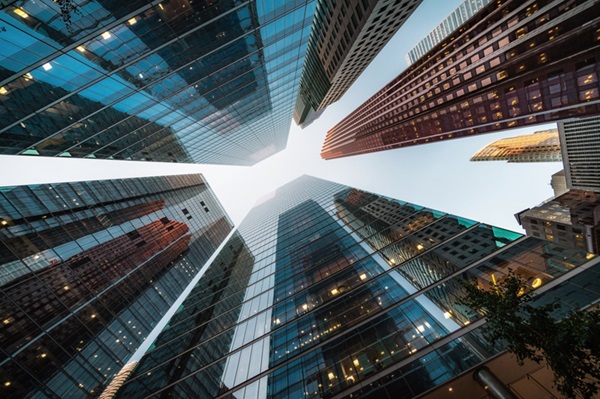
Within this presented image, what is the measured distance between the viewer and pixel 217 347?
64.4 feet

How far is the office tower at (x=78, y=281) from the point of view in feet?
65.7

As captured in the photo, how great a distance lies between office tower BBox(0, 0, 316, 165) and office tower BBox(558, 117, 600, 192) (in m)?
100

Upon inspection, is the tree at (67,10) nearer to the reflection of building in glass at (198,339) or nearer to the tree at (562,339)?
the tree at (562,339)

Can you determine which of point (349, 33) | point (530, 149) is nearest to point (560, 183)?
point (530, 149)

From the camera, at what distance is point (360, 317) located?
50.0ft

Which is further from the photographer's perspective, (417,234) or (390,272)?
(417,234)

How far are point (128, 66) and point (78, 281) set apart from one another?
24452mm

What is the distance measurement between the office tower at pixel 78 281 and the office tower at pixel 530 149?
169030 mm

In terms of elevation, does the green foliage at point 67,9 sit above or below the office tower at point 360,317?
above

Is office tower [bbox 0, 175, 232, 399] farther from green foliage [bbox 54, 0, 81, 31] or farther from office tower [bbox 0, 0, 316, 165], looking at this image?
green foliage [bbox 54, 0, 81, 31]

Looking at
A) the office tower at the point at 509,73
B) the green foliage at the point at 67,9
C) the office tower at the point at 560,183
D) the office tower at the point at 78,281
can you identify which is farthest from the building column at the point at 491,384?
the office tower at the point at 560,183

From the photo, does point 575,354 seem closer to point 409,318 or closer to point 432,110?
point 409,318

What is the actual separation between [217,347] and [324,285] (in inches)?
403


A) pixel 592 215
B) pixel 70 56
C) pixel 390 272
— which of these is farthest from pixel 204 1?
pixel 592 215
